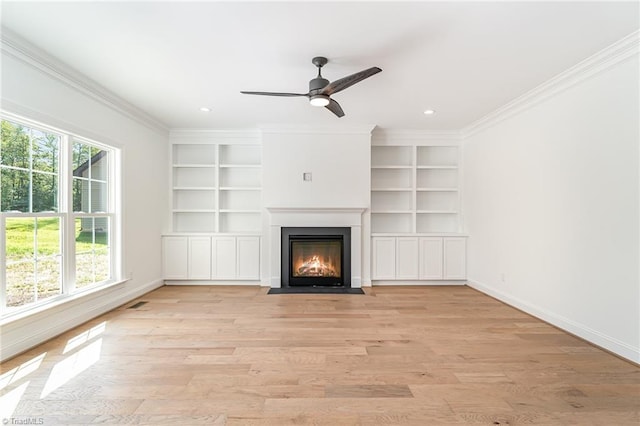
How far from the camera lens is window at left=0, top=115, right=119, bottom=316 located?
237cm

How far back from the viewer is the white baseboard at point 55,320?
229 cm

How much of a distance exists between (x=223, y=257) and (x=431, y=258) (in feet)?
11.2

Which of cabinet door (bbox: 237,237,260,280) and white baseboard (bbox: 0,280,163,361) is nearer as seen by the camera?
white baseboard (bbox: 0,280,163,361)

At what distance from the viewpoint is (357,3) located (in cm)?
184

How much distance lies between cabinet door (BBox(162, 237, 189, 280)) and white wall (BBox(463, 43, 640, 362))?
15.4 ft

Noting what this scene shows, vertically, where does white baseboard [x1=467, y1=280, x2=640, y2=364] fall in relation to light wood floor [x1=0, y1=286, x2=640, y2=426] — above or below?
above

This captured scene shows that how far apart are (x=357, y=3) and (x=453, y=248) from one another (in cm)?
401

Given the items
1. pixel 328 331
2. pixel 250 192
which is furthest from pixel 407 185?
pixel 328 331

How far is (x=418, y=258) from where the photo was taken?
4.75 meters

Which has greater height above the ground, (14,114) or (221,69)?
(221,69)

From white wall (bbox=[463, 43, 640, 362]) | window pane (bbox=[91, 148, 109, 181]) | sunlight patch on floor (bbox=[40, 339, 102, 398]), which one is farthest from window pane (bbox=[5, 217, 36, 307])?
white wall (bbox=[463, 43, 640, 362])

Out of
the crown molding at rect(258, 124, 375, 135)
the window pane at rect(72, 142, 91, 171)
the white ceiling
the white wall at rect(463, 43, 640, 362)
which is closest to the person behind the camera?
the white ceiling

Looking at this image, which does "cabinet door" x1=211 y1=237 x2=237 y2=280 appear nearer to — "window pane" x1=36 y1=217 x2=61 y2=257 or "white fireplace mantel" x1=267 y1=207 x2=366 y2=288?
"white fireplace mantel" x1=267 y1=207 x2=366 y2=288

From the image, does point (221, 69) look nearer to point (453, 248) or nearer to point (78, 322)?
point (78, 322)
